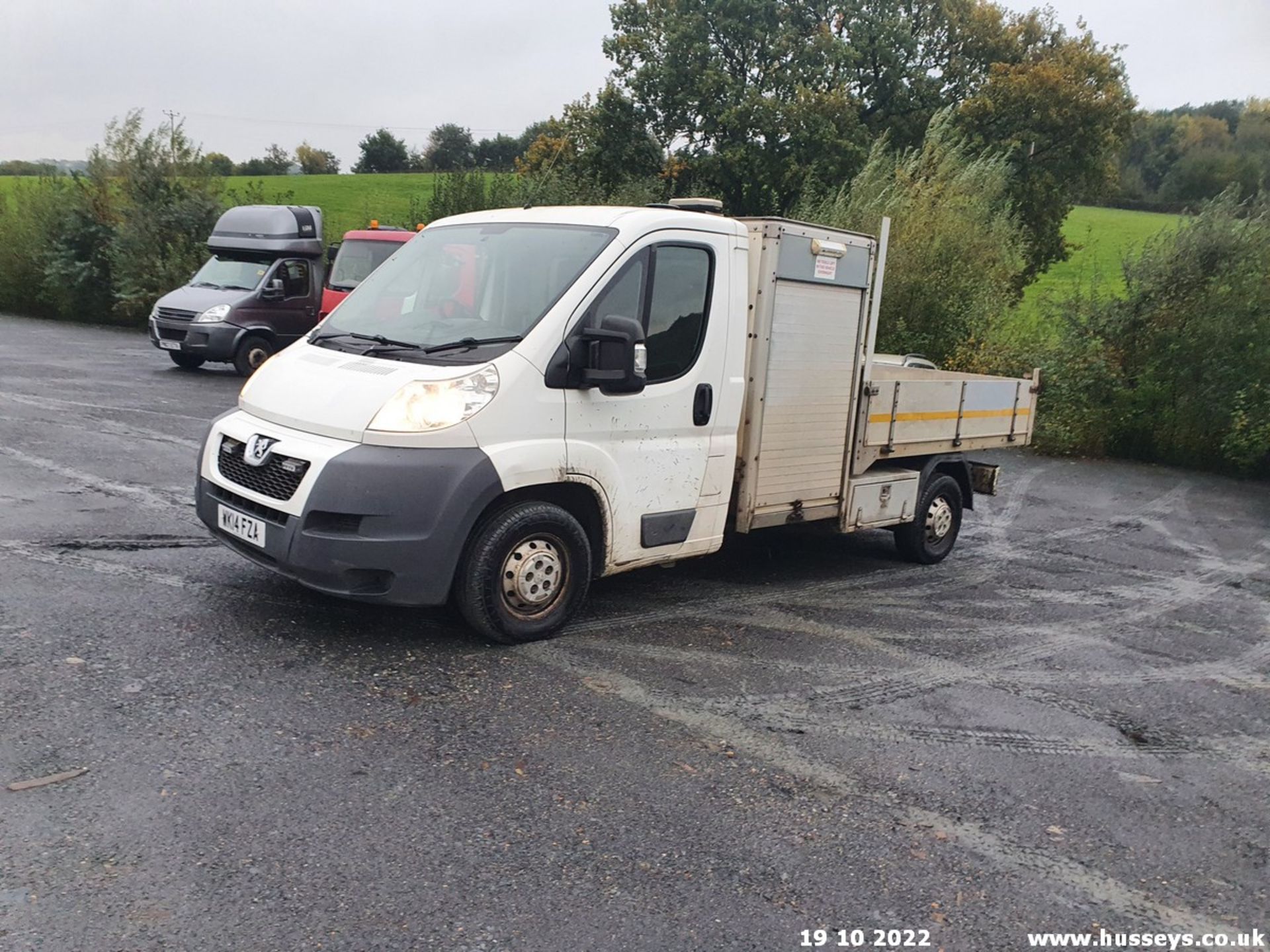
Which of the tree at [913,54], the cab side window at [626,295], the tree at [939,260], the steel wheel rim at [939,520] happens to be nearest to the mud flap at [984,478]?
the steel wheel rim at [939,520]

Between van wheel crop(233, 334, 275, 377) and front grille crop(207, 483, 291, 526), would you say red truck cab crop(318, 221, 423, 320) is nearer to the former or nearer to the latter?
van wheel crop(233, 334, 275, 377)

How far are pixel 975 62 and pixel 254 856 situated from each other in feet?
123

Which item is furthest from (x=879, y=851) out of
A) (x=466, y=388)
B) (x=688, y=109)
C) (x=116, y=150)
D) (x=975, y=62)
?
(x=975, y=62)

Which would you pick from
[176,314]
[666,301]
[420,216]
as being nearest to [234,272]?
[176,314]

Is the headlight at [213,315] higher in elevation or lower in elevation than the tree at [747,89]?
lower

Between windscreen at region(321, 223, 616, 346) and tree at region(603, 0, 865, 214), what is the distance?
27.8m

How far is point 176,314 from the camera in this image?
16.0 metres

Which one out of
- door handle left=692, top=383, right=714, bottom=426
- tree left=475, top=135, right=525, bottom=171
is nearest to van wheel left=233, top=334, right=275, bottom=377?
door handle left=692, top=383, right=714, bottom=426

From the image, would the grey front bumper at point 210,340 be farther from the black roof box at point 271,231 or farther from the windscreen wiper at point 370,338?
the windscreen wiper at point 370,338

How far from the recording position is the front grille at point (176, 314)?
15883mm

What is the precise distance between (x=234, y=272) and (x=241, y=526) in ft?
43.1

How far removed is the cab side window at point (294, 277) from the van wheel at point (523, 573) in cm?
1270

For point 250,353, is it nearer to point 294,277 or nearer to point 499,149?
point 294,277

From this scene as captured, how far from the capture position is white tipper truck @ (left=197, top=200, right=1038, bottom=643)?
472 cm
